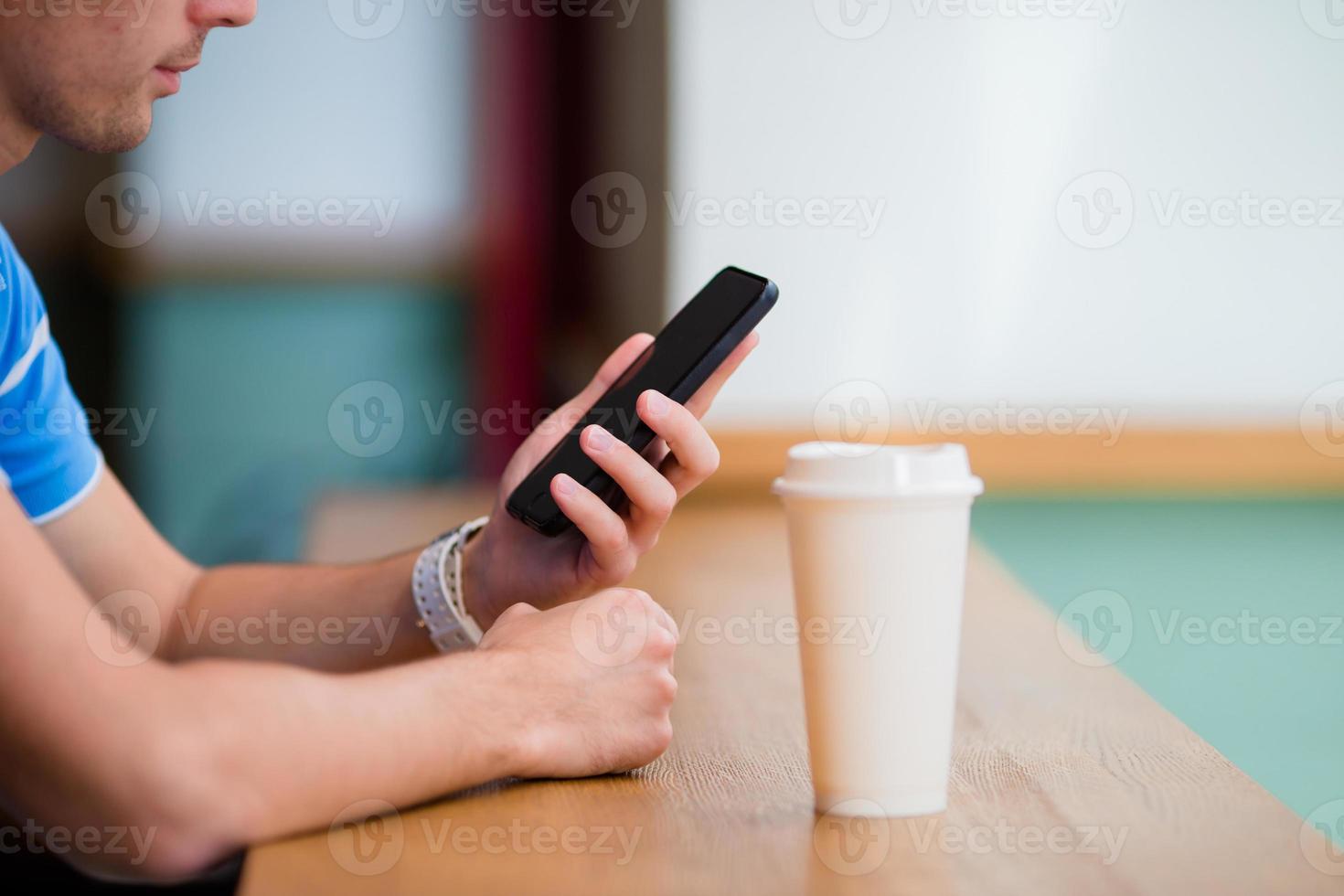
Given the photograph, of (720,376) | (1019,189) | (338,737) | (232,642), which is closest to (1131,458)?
(1019,189)

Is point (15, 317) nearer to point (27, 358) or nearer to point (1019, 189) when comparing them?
point (27, 358)

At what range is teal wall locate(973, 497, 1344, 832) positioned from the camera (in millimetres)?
1695

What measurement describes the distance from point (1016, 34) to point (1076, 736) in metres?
1.68

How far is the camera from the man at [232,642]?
2.00ft

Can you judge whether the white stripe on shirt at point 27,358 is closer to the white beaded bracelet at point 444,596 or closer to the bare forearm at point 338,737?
the white beaded bracelet at point 444,596

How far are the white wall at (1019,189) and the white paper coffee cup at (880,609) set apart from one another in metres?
1.46

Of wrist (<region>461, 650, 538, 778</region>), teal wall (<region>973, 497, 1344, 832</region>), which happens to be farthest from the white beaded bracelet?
teal wall (<region>973, 497, 1344, 832</region>)

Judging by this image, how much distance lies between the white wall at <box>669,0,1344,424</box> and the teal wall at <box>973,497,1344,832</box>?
21cm

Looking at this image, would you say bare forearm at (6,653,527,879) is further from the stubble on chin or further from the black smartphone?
the stubble on chin

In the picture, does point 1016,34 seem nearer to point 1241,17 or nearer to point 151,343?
point 1241,17

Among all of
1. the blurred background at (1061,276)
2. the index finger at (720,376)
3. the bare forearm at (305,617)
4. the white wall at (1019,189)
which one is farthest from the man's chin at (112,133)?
the white wall at (1019,189)

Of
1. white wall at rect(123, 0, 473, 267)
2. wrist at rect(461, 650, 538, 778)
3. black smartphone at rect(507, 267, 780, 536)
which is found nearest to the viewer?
wrist at rect(461, 650, 538, 778)

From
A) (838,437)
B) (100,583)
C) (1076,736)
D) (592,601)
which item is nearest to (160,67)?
(100,583)

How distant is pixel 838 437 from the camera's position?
203 centimetres
